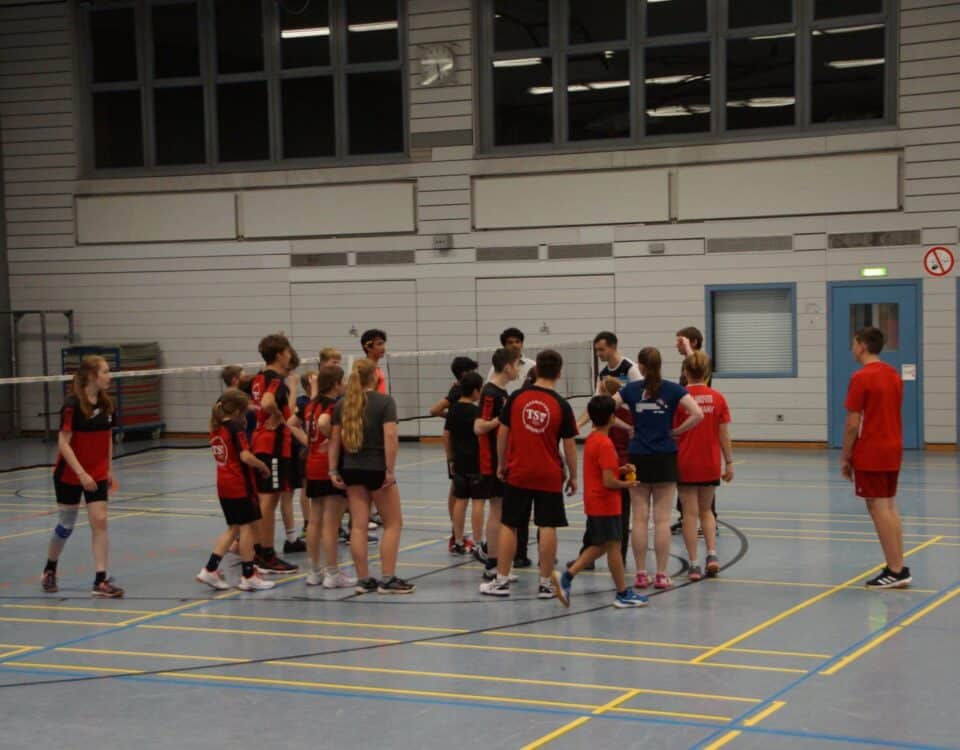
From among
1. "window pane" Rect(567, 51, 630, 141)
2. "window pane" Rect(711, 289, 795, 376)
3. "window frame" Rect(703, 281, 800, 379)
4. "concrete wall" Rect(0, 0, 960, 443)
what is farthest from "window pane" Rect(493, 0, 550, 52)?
"window pane" Rect(711, 289, 795, 376)

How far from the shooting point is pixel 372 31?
23547 millimetres

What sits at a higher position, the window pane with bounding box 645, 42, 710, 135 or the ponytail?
the window pane with bounding box 645, 42, 710, 135

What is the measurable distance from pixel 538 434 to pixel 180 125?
685 inches

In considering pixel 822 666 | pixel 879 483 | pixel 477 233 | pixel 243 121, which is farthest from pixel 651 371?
pixel 243 121

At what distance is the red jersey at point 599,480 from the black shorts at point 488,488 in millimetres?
1275

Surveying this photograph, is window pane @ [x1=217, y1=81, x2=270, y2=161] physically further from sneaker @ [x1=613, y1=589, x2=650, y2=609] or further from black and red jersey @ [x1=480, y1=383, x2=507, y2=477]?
sneaker @ [x1=613, y1=589, x2=650, y2=609]

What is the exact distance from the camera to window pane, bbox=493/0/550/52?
2250 cm

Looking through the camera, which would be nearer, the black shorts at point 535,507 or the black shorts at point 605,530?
the black shorts at point 605,530

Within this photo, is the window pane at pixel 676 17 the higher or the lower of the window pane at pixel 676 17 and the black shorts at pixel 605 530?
the higher

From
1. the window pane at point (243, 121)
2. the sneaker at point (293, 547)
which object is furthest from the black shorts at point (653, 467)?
the window pane at point (243, 121)

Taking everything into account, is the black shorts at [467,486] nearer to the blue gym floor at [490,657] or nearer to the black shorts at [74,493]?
the blue gym floor at [490,657]

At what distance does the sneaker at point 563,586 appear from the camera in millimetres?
9218

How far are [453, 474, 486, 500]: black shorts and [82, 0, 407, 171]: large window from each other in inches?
526

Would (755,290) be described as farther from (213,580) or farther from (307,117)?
(213,580)
